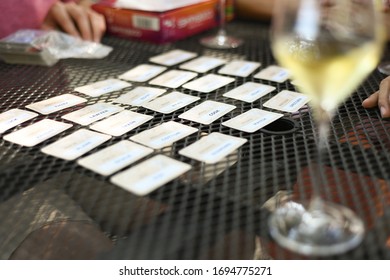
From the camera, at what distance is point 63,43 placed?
1125 millimetres

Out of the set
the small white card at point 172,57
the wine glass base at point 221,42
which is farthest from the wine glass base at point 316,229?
the wine glass base at point 221,42

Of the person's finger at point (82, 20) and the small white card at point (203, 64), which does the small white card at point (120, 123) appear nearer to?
the small white card at point (203, 64)

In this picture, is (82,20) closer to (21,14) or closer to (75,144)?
(21,14)

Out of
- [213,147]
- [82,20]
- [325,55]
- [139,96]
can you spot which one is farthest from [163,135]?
[82,20]

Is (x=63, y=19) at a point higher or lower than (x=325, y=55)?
lower

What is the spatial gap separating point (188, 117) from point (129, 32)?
595mm

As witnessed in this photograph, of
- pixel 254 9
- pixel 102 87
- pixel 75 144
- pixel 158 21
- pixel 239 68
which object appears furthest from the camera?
pixel 254 9

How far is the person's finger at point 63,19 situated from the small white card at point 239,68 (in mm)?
436

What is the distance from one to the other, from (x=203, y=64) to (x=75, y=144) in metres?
0.45

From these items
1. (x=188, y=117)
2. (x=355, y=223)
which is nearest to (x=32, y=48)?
(x=188, y=117)

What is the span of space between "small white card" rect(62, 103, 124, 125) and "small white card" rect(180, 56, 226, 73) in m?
0.25

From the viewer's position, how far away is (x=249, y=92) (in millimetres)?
872

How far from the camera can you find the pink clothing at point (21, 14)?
4.21ft

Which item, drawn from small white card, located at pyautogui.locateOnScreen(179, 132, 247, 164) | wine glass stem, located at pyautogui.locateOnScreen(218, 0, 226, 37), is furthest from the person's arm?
small white card, located at pyautogui.locateOnScreen(179, 132, 247, 164)
